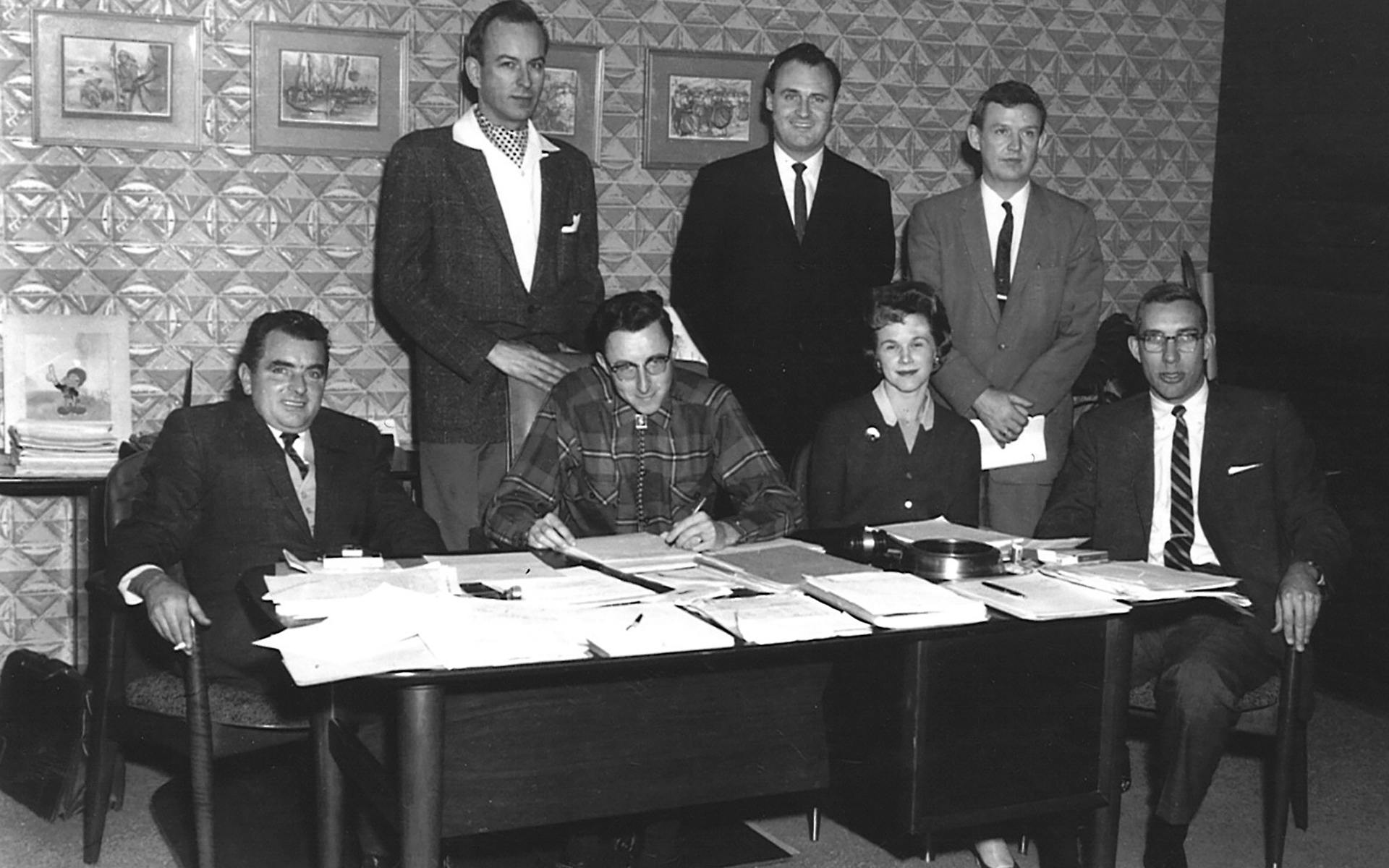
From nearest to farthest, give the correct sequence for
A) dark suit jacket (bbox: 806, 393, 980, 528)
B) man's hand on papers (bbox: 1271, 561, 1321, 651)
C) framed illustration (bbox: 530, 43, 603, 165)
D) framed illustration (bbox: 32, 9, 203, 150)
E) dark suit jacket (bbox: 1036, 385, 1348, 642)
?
man's hand on papers (bbox: 1271, 561, 1321, 651)
dark suit jacket (bbox: 1036, 385, 1348, 642)
dark suit jacket (bbox: 806, 393, 980, 528)
framed illustration (bbox: 32, 9, 203, 150)
framed illustration (bbox: 530, 43, 603, 165)

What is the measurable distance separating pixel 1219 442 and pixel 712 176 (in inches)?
58.5

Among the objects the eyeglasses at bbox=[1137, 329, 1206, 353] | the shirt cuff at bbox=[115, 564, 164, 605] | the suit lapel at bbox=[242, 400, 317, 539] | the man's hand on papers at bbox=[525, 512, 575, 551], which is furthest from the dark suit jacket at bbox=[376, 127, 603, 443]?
the eyeglasses at bbox=[1137, 329, 1206, 353]

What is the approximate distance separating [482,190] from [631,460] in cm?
91

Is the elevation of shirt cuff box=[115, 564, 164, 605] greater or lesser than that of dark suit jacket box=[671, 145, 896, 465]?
lesser

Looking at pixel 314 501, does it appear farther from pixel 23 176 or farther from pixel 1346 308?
pixel 1346 308

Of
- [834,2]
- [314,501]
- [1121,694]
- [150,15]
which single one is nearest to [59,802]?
[314,501]

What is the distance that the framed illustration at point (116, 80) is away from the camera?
159 inches

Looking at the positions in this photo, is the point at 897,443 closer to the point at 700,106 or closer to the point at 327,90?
the point at 700,106

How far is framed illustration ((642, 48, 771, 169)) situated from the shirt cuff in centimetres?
233

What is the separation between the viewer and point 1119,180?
17.3 feet

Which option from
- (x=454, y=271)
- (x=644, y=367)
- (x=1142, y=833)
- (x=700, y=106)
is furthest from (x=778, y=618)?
(x=700, y=106)

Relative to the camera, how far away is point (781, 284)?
390cm

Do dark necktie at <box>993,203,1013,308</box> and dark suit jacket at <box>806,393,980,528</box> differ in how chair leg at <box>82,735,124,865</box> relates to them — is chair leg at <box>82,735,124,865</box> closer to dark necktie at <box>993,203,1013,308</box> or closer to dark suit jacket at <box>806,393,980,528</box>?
dark suit jacket at <box>806,393,980,528</box>

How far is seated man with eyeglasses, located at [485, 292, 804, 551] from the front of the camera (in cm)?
321
